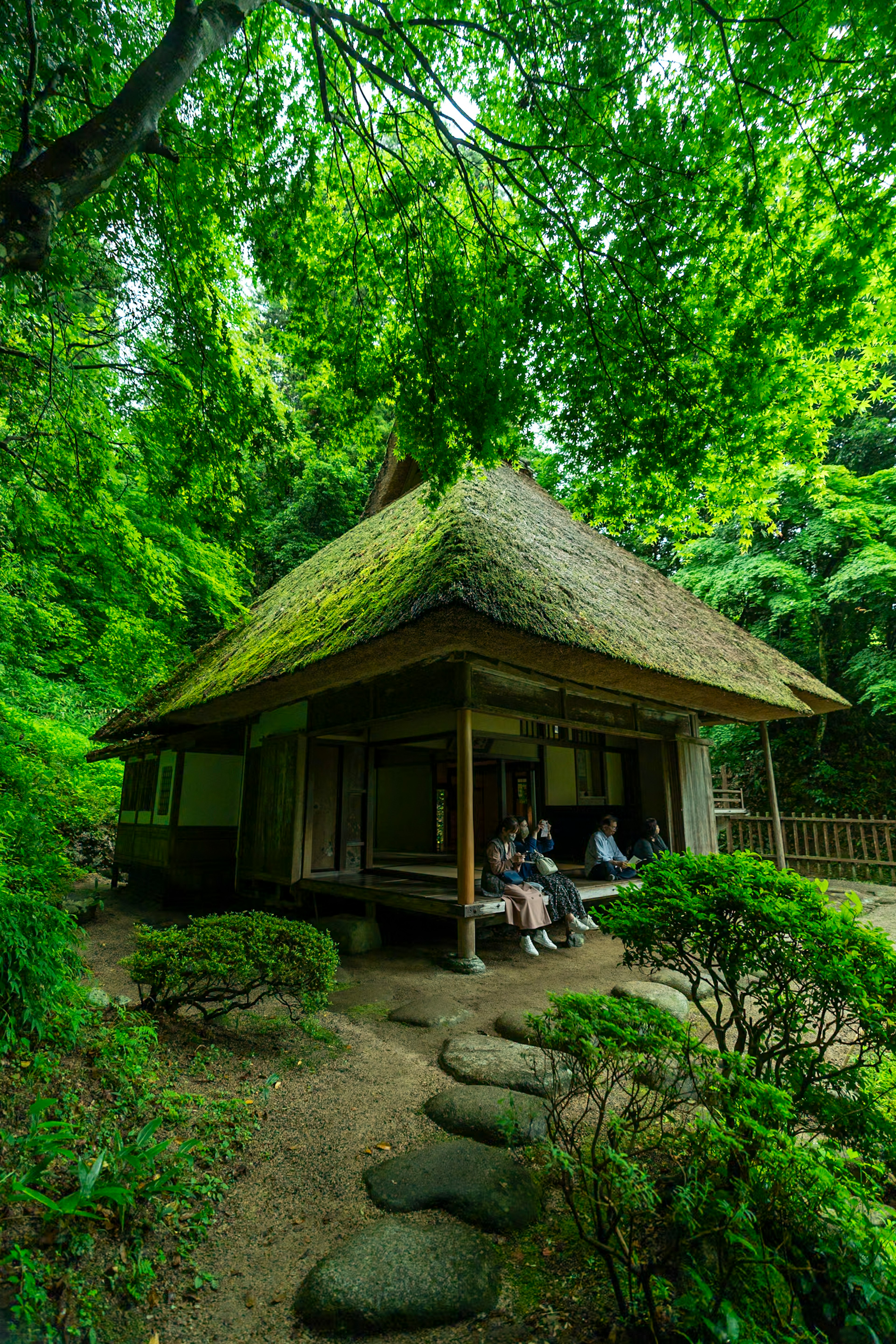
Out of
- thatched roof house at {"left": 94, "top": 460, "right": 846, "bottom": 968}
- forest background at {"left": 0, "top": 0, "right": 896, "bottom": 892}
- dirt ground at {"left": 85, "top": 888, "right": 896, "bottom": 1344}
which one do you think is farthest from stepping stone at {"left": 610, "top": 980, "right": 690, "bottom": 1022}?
forest background at {"left": 0, "top": 0, "right": 896, "bottom": 892}

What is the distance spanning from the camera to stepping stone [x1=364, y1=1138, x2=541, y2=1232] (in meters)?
2.11

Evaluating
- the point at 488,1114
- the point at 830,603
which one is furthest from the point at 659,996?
the point at 830,603

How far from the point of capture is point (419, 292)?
4.37 metres

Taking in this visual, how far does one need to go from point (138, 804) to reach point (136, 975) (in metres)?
8.49

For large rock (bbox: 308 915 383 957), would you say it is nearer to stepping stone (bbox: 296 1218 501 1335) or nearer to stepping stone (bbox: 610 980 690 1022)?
stepping stone (bbox: 610 980 690 1022)

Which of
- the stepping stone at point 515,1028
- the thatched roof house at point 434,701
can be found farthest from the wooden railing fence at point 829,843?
the stepping stone at point 515,1028

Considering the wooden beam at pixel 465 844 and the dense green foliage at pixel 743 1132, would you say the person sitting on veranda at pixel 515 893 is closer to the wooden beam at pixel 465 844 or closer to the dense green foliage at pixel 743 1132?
the wooden beam at pixel 465 844

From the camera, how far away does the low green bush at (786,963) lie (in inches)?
74.0

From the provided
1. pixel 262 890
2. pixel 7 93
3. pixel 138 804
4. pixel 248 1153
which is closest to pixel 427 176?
pixel 7 93

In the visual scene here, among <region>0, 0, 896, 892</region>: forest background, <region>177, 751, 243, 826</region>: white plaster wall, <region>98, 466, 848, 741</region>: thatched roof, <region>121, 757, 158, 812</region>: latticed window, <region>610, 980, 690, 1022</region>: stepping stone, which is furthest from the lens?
<region>121, 757, 158, 812</region>: latticed window

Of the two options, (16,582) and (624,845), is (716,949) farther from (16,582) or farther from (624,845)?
(624,845)

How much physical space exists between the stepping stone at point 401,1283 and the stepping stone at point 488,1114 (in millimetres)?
566

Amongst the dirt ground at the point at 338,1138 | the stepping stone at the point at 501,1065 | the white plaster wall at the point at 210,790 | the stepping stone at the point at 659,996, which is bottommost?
the dirt ground at the point at 338,1138

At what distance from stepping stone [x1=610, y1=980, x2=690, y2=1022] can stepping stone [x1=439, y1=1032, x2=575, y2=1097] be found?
0.86 metres
